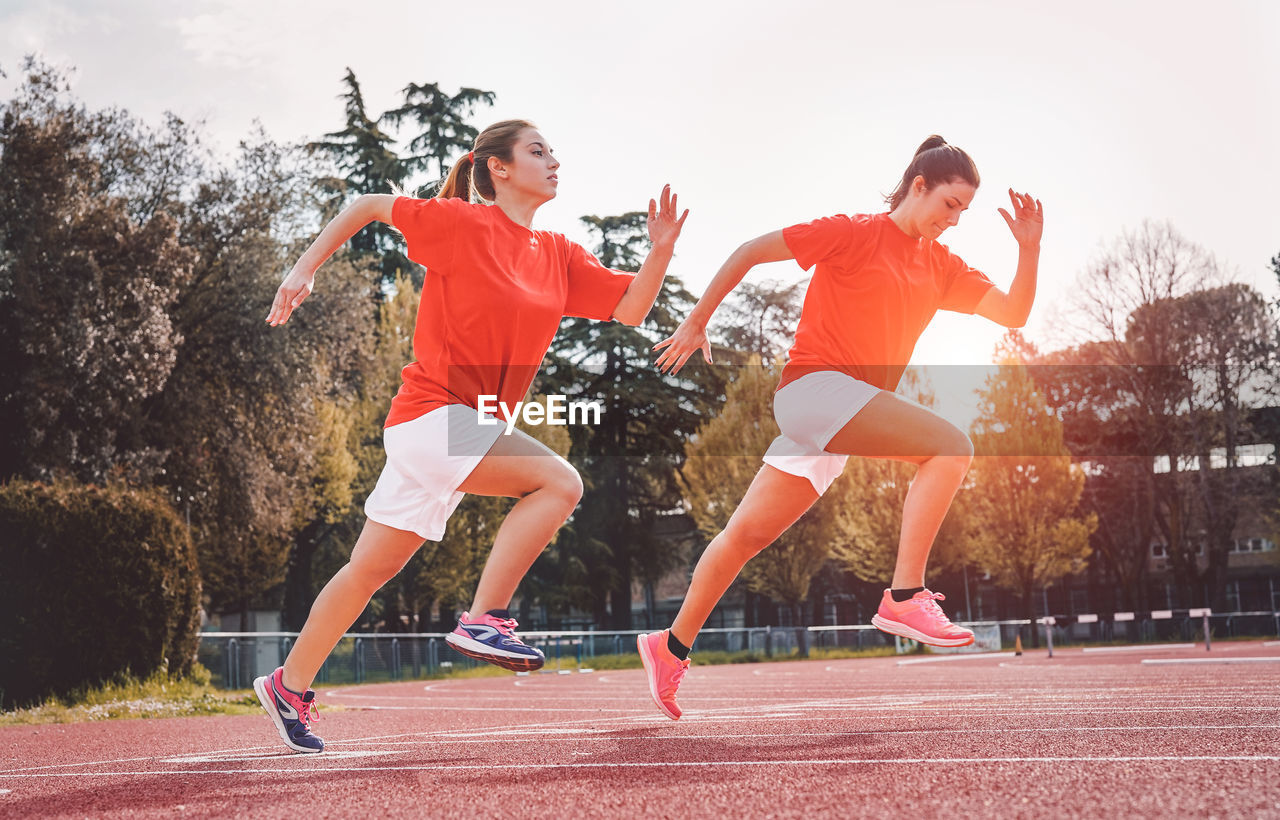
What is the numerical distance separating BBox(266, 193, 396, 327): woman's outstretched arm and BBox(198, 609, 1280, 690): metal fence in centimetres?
1681

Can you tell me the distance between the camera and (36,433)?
20.7 metres

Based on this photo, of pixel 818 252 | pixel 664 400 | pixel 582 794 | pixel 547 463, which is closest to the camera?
pixel 582 794

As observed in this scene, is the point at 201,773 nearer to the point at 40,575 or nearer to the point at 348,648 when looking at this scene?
the point at 40,575

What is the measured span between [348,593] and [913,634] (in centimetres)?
236

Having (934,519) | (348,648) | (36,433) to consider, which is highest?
(36,433)

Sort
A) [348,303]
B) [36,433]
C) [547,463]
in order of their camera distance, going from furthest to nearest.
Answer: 1. [348,303]
2. [36,433]
3. [547,463]

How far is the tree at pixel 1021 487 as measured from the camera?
3541cm

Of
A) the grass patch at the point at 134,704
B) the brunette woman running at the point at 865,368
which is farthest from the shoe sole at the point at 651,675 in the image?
the grass patch at the point at 134,704

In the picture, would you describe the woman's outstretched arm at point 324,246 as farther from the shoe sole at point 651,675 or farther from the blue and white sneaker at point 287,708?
the shoe sole at point 651,675

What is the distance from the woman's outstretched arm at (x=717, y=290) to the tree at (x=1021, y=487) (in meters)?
31.1

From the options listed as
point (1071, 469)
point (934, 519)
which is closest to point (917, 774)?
point (934, 519)

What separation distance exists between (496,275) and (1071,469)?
34.8 meters

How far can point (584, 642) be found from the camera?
31.1m

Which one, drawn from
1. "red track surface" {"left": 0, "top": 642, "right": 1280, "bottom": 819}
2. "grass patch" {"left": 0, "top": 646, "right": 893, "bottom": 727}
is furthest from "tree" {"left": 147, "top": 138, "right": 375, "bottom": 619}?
"red track surface" {"left": 0, "top": 642, "right": 1280, "bottom": 819}
